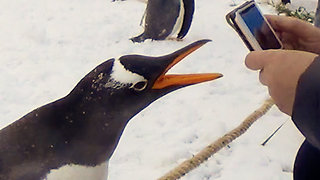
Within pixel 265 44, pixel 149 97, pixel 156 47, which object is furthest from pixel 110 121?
pixel 156 47

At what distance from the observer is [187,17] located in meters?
2.78

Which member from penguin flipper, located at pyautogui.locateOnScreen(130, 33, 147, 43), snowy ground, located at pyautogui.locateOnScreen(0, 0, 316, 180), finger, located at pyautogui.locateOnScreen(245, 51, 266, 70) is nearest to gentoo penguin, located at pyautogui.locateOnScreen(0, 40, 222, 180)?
finger, located at pyautogui.locateOnScreen(245, 51, 266, 70)

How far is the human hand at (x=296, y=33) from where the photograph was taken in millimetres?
1013

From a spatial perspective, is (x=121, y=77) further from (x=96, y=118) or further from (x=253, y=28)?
(x=253, y=28)

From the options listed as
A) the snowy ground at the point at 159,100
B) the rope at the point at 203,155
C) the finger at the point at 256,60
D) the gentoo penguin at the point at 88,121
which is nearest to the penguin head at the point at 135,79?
the gentoo penguin at the point at 88,121

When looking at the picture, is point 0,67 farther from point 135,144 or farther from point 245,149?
point 245,149

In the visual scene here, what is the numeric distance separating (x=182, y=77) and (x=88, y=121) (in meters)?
0.21

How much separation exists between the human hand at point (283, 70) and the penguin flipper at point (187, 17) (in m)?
1.94

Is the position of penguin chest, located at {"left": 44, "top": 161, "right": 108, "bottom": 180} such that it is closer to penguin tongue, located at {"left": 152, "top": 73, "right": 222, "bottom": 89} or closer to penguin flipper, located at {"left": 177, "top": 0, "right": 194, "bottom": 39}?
penguin tongue, located at {"left": 152, "top": 73, "right": 222, "bottom": 89}

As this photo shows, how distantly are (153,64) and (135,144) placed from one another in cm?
90

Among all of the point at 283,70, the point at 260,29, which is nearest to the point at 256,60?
the point at 283,70

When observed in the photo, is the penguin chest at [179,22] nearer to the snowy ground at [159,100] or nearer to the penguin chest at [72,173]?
the snowy ground at [159,100]

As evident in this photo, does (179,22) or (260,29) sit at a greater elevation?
(260,29)

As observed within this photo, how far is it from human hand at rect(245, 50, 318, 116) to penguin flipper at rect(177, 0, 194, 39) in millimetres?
1941
